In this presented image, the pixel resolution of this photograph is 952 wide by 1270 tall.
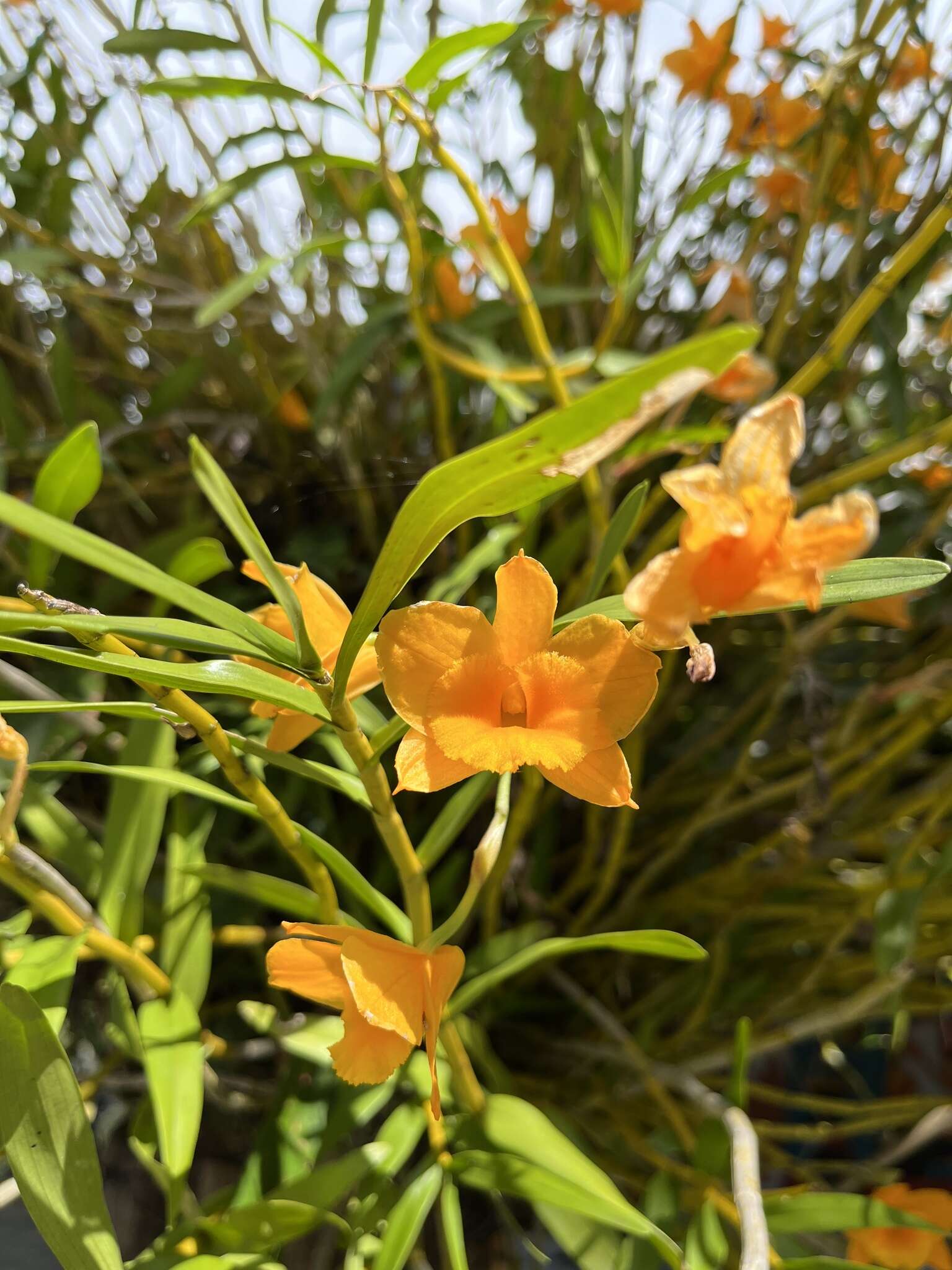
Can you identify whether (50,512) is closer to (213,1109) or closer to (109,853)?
(109,853)

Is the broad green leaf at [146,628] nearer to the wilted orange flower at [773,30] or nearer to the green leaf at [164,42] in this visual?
the green leaf at [164,42]

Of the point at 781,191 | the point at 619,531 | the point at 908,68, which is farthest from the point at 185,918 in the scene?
the point at 908,68

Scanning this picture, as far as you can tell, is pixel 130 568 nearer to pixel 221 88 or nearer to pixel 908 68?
pixel 221 88

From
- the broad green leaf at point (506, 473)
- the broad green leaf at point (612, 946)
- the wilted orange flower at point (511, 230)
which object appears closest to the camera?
the broad green leaf at point (506, 473)

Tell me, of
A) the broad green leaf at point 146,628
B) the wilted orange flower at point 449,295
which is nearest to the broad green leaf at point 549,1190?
the broad green leaf at point 146,628

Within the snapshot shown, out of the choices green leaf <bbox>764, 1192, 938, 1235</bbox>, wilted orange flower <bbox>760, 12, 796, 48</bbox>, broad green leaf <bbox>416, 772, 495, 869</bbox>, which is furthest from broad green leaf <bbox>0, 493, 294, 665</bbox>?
wilted orange flower <bbox>760, 12, 796, 48</bbox>

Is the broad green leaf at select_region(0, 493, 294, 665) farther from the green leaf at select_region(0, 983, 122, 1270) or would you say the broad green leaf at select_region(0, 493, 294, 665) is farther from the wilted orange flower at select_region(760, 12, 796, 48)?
the wilted orange flower at select_region(760, 12, 796, 48)
